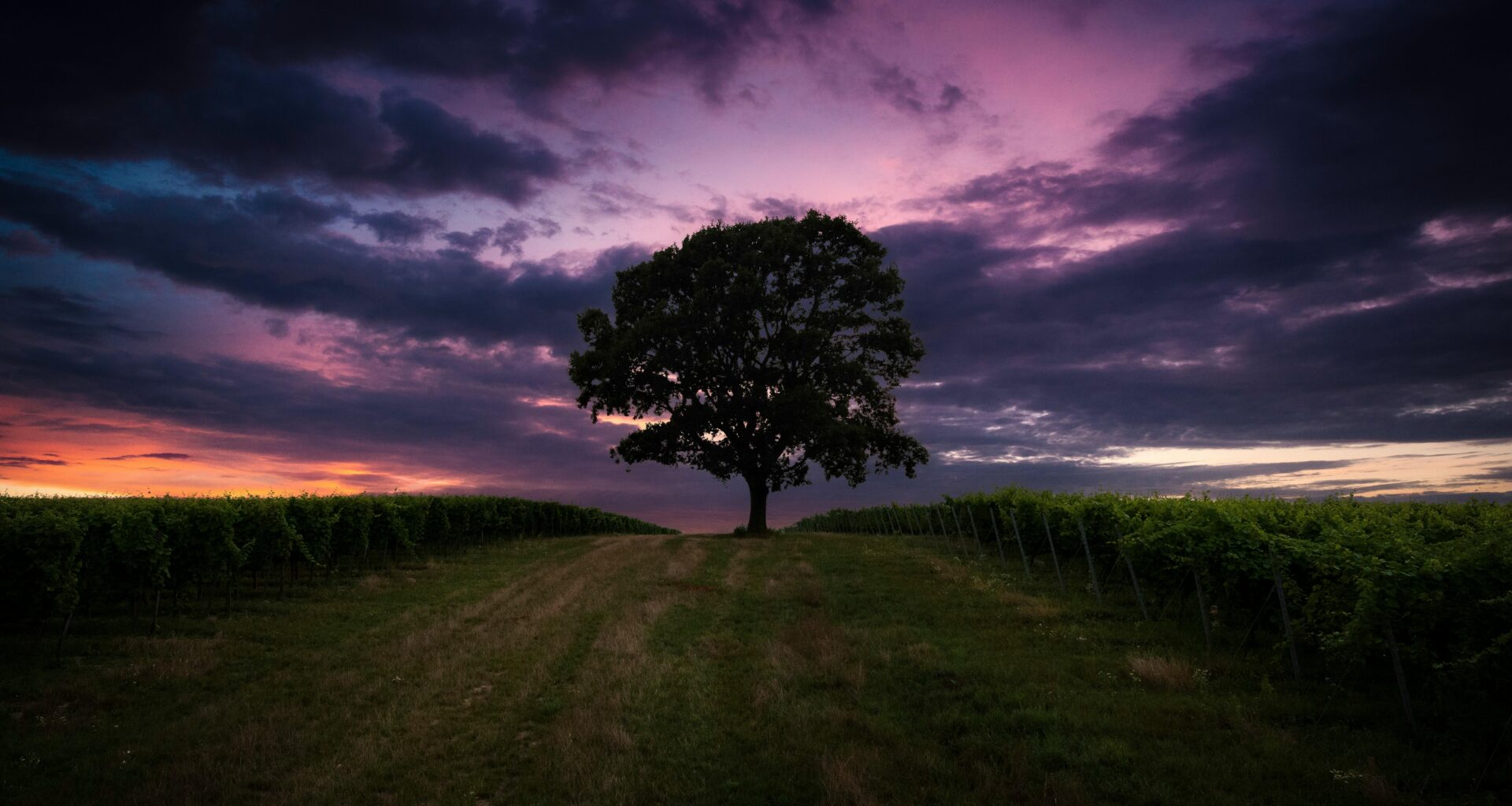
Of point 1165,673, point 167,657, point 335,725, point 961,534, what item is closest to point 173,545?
point 167,657

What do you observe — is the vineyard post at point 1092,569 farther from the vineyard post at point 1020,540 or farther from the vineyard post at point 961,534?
the vineyard post at point 961,534

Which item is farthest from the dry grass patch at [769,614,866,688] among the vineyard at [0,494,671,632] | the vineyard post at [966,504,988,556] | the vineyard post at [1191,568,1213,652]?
the vineyard post at [966,504,988,556]

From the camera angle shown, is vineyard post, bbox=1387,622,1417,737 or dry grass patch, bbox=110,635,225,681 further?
dry grass patch, bbox=110,635,225,681

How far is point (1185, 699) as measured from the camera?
10039 mm

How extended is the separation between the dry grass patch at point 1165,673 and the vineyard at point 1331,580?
168 cm

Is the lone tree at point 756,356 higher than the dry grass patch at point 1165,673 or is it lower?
higher

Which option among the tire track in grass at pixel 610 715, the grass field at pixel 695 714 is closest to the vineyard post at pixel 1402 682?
the grass field at pixel 695 714

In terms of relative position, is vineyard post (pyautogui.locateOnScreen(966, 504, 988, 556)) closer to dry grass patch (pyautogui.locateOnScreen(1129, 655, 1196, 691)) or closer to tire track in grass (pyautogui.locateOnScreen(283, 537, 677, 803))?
tire track in grass (pyautogui.locateOnScreen(283, 537, 677, 803))

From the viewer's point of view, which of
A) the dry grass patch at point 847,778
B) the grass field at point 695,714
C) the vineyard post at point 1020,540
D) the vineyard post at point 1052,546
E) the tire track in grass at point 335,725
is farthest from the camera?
the vineyard post at point 1020,540

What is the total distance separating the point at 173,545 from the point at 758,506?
30.2m

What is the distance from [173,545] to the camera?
1750 centimetres

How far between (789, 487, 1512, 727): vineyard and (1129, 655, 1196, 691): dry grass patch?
1679mm

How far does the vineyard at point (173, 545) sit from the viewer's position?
14.6 metres

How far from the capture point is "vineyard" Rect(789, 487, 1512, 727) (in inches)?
335
